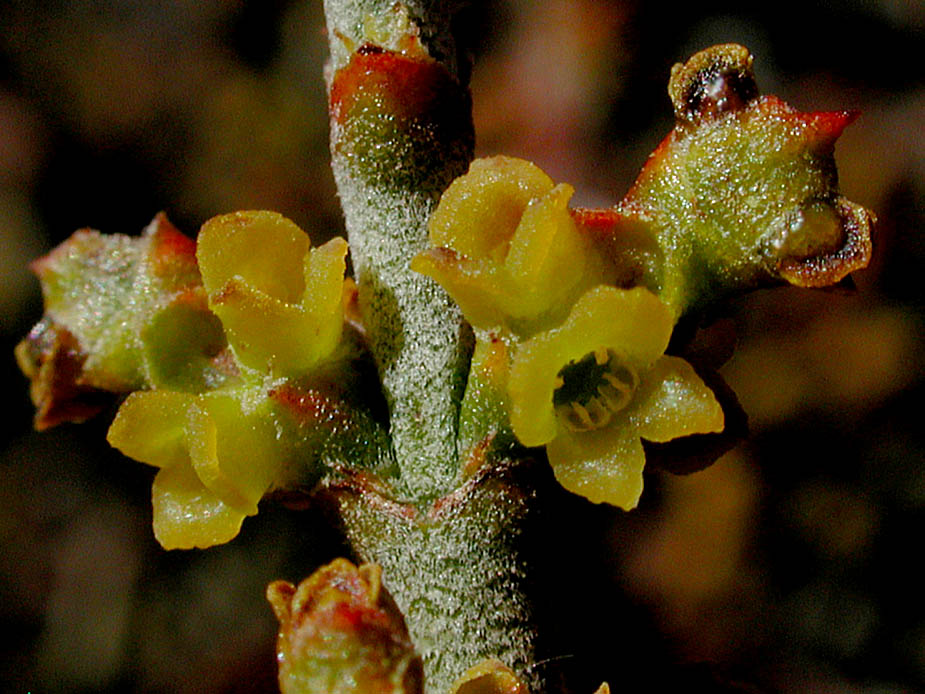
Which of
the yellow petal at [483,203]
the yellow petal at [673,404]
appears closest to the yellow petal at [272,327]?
the yellow petal at [483,203]

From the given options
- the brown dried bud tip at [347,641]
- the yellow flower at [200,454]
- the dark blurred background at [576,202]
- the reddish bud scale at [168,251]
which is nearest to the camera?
the brown dried bud tip at [347,641]

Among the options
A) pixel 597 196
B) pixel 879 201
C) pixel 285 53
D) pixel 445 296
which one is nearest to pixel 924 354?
pixel 879 201

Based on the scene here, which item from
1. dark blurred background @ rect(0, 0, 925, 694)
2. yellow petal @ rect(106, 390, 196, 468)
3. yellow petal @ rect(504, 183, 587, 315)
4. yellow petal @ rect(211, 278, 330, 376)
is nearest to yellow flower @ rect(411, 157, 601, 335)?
yellow petal @ rect(504, 183, 587, 315)

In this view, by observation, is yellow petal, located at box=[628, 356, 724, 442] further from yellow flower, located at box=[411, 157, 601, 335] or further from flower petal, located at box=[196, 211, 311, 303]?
flower petal, located at box=[196, 211, 311, 303]

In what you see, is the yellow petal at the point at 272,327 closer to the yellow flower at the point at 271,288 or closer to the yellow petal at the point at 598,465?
the yellow flower at the point at 271,288

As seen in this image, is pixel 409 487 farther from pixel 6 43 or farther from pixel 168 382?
pixel 6 43

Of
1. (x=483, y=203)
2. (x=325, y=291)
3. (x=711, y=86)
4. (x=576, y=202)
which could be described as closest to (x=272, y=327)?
(x=325, y=291)
